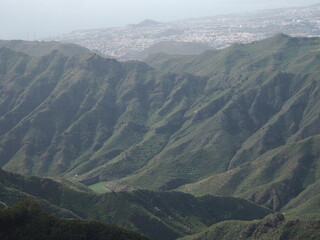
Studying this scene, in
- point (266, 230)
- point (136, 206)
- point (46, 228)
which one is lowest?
point (136, 206)

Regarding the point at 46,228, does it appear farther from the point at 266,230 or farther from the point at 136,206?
the point at 136,206

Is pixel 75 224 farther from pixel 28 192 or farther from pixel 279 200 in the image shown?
pixel 279 200

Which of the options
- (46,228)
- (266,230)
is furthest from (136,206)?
(46,228)

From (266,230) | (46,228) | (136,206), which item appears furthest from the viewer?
(136,206)

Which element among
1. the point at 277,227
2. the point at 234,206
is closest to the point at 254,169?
the point at 234,206

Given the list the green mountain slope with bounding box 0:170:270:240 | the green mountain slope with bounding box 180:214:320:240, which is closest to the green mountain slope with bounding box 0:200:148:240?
the green mountain slope with bounding box 180:214:320:240
